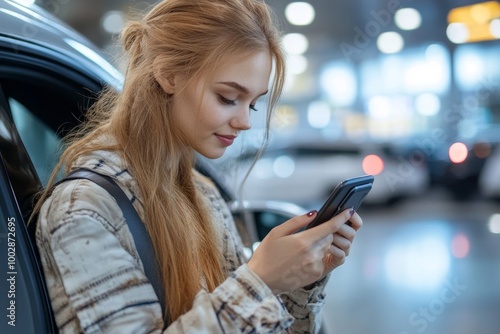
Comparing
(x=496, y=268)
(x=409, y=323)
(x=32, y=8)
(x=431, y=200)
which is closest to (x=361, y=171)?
(x=431, y=200)

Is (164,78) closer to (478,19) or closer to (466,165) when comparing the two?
(478,19)

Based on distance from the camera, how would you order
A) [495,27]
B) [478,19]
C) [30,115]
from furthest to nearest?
1. [495,27]
2. [478,19]
3. [30,115]

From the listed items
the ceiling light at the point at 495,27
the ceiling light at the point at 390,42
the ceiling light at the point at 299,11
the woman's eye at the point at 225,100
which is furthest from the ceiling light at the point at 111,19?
the woman's eye at the point at 225,100

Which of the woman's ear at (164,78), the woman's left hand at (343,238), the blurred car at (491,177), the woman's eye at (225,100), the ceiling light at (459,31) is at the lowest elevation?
the woman's left hand at (343,238)

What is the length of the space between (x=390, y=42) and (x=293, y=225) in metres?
16.4

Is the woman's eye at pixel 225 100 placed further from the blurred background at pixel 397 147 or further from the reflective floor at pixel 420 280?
the reflective floor at pixel 420 280

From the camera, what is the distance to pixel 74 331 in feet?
4.00

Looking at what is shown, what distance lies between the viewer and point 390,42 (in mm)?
17000

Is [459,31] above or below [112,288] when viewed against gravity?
above

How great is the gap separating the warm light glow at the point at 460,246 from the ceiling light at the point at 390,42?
28.6 feet

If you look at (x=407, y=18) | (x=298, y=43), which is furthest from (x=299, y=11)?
(x=298, y=43)

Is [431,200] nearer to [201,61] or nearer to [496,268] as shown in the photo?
[496,268]

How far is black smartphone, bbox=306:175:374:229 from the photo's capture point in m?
1.33

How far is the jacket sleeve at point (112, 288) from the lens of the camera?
45.9 inches
